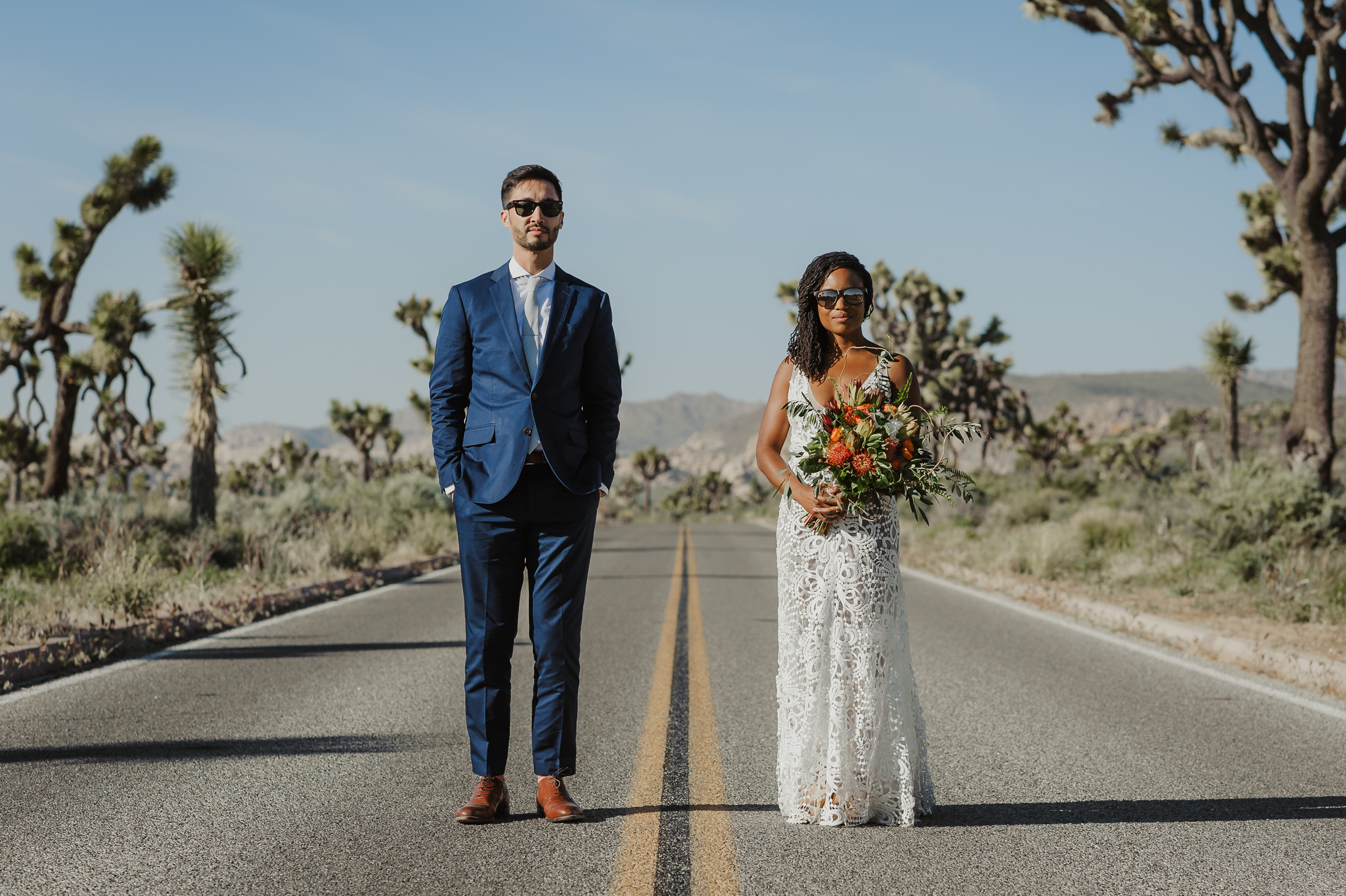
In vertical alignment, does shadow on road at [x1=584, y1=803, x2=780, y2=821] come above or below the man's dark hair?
below

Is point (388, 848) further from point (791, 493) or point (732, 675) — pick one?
point (732, 675)

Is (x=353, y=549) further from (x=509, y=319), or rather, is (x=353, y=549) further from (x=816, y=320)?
(x=816, y=320)

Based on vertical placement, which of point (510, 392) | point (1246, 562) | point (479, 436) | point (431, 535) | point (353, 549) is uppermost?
point (510, 392)

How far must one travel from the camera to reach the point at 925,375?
37.2 metres

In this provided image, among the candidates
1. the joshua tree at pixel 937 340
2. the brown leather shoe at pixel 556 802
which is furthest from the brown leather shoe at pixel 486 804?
the joshua tree at pixel 937 340

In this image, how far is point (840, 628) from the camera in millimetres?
4359

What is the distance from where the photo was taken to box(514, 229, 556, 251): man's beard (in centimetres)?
430

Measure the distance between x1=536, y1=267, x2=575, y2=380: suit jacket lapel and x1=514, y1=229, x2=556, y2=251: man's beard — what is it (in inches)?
5.1

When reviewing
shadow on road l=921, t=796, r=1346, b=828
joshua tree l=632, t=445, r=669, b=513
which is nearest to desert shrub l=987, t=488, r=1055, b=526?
shadow on road l=921, t=796, r=1346, b=828

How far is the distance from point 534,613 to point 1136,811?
2600mm

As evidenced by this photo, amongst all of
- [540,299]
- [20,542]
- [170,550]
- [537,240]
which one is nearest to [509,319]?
[540,299]

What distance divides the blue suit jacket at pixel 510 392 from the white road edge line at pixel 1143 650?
4956 millimetres

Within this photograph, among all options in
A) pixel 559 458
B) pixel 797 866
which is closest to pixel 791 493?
pixel 559 458

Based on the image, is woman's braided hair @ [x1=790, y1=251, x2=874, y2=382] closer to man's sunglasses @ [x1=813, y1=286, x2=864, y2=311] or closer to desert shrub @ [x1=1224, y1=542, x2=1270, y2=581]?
man's sunglasses @ [x1=813, y1=286, x2=864, y2=311]
